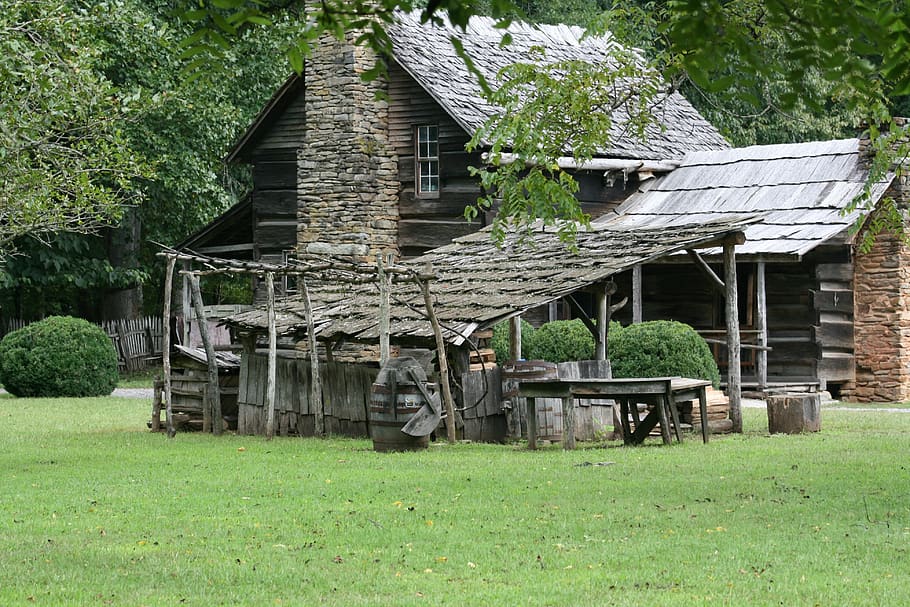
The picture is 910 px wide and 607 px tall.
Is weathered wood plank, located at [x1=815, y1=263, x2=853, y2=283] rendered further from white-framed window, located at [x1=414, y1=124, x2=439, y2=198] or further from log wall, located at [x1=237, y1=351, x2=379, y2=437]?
log wall, located at [x1=237, y1=351, x2=379, y2=437]

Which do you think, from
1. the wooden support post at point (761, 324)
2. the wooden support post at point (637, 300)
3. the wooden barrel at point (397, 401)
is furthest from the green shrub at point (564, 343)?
the wooden barrel at point (397, 401)

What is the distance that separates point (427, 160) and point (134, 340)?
12.9 metres

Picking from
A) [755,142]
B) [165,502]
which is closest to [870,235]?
[165,502]

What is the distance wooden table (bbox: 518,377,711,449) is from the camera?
611 inches

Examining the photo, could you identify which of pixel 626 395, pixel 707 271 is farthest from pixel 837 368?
pixel 626 395

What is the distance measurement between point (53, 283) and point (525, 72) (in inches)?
934

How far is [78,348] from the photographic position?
1085 inches

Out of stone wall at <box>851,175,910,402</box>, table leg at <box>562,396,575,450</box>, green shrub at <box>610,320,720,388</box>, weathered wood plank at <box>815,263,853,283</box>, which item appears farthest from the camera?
weathered wood plank at <box>815,263,853,283</box>

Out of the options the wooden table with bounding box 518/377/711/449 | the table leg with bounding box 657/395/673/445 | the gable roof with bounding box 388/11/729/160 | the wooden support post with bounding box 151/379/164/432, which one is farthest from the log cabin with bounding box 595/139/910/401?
the wooden support post with bounding box 151/379/164/432

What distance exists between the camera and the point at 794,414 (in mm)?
17984

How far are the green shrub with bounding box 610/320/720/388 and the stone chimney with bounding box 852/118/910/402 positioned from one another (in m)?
4.92

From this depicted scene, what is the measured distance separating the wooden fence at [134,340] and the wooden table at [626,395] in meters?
22.1

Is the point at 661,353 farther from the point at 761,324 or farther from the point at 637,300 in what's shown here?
the point at 637,300

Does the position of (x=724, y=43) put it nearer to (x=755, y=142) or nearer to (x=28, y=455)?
(x=28, y=455)
